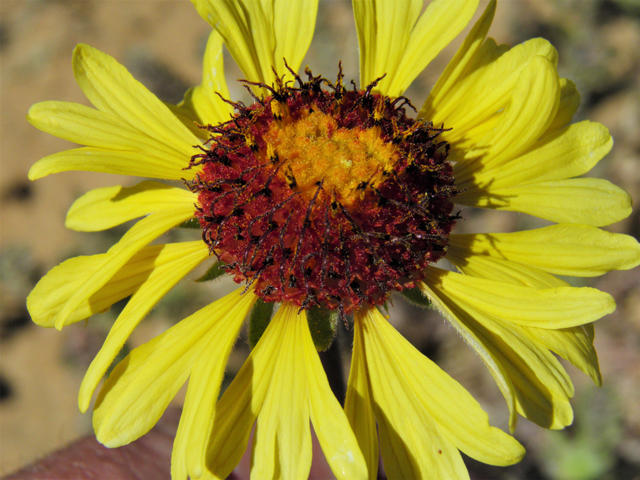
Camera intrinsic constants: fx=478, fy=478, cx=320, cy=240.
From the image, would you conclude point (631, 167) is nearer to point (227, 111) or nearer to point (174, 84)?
point (227, 111)

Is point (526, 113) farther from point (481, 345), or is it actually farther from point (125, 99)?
point (125, 99)

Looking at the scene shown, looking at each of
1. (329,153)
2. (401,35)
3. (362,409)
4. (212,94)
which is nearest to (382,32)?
(401,35)

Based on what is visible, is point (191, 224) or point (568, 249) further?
point (191, 224)

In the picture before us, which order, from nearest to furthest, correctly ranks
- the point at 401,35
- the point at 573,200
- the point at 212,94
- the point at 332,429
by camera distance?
the point at 332,429 → the point at 573,200 → the point at 401,35 → the point at 212,94

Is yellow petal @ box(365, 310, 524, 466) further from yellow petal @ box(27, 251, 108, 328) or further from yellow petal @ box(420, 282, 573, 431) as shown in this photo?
yellow petal @ box(27, 251, 108, 328)

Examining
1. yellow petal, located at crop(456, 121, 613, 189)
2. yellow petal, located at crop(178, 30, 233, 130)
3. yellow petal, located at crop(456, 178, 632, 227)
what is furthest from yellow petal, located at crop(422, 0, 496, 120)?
yellow petal, located at crop(178, 30, 233, 130)

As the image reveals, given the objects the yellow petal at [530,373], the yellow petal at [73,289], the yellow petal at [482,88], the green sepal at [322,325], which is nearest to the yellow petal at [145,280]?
the yellow petal at [73,289]

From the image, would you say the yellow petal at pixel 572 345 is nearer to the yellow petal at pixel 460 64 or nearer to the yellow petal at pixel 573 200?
the yellow petal at pixel 573 200

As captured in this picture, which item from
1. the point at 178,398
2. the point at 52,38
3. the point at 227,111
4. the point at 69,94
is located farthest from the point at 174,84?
the point at 227,111
